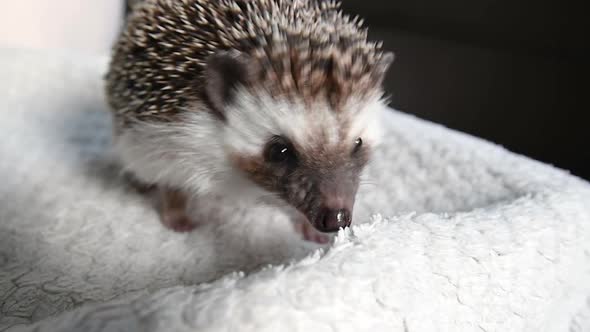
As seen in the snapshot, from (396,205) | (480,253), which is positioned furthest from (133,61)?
(480,253)

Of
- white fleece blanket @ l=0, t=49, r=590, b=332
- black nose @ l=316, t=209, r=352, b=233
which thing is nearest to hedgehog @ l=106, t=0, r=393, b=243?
black nose @ l=316, t=209, r=352, b=233

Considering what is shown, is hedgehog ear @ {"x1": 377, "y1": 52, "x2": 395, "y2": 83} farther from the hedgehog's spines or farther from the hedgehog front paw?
the hedgehog front paw

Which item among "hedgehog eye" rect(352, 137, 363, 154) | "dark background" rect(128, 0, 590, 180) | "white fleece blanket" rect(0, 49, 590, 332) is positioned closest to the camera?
"white fleece blanket" rect(0, 49, 590, 332)

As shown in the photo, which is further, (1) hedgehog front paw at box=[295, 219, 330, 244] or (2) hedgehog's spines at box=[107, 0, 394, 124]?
(1) hedgehog front paw at box=[295, 219, 330, 244]

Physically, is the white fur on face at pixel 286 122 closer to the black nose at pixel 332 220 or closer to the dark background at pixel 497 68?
the black nose at pixel 332 220

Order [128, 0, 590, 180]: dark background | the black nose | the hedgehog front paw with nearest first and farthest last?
1. the black nose
2. the hedgehog front paw
3. [128, 0, 590, 180]: dark background

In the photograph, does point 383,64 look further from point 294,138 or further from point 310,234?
point 310,234

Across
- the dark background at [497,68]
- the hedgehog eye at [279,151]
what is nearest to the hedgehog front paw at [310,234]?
the hedgehog eye at [279,151]
